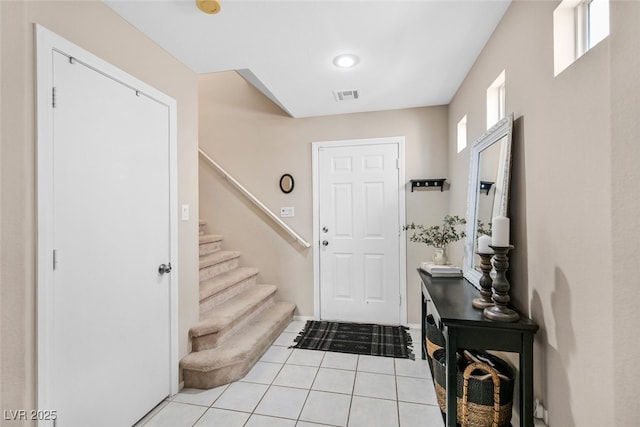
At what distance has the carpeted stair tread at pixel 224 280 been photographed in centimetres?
259

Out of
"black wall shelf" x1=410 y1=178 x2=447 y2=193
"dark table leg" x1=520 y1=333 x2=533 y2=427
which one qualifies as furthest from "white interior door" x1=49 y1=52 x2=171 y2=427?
"black wall shelf" x1=410 y1=178 x2=447 y2=193

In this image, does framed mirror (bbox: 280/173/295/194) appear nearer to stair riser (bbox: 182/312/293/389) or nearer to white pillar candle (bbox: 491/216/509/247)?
stair riser (bbox: 182/312/293/389)

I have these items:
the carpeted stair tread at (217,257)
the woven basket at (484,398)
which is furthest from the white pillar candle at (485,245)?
the carpeted stair tread at (217,257)

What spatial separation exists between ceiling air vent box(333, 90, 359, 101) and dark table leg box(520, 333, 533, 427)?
2358 millimetres

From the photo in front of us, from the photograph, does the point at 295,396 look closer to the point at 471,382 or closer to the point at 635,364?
the point at 471,382

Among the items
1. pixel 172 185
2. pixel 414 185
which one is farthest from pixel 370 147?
pixel 172 185

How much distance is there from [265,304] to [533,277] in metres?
2.55

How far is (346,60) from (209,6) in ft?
3.37

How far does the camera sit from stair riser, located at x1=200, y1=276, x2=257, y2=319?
8.29ft

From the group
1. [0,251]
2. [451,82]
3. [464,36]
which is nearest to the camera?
[0,251]

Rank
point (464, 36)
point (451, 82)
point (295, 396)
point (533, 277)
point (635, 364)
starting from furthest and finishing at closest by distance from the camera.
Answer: point (451, 82) < point (295, 396) < point (464, 36) < point (533, 277) < point (635, 364)

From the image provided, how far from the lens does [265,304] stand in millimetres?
3225

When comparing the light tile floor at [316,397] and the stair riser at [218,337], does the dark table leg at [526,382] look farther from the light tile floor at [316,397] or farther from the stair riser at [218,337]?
the stair riser at [218,337]

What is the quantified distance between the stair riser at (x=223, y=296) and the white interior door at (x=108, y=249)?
1.60 ft
